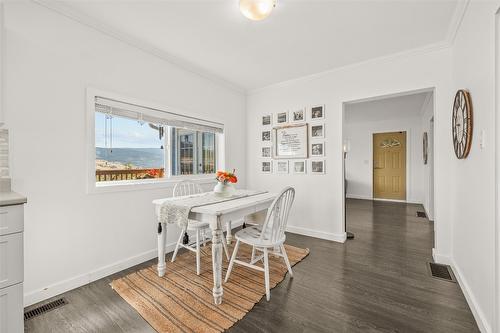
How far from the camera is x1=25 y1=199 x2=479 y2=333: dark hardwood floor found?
157 centimetres

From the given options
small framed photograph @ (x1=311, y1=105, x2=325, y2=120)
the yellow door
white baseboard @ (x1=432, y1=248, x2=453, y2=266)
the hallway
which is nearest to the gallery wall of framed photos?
small framed photograph @ (x1=311, y1=105, x2=325, y2=120)

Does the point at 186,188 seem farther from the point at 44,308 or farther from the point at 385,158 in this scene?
the point at 385,158

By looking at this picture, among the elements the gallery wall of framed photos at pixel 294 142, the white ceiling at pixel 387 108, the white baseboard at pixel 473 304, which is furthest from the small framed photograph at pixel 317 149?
the white baseboard at pixel 473 304

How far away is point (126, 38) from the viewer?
2.40m

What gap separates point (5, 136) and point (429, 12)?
3593 millimetres

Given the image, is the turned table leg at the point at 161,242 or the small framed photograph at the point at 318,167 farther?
the small framed photograph at the point at 318,167

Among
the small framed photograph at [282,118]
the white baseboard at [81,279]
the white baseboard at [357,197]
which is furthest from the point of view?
the white baseboard at [357,197]

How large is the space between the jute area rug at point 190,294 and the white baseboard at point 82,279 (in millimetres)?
207

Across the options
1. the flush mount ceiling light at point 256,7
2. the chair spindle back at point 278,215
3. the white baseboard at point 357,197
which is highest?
the flush mount ceiling light at point 256,7

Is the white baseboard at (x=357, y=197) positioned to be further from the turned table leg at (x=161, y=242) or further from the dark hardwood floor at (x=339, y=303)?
the turned table leg at (x=161, y=242)

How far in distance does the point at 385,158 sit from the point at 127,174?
6.88 m

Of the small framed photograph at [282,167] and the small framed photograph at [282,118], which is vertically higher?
the small framed photograph at [282,118]

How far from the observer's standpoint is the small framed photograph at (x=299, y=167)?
3553 mm

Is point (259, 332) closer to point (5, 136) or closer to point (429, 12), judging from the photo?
point (5, 136)
